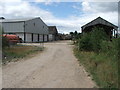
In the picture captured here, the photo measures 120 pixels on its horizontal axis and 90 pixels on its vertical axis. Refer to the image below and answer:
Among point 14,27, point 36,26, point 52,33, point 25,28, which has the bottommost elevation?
point 52,33

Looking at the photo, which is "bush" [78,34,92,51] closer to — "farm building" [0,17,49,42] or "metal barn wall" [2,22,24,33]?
"farm building" [0,17,49,42]

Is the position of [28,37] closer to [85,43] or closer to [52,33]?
[52,33]

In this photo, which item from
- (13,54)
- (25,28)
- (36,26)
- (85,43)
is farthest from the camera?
(36,26)

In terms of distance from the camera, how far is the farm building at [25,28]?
44.9m

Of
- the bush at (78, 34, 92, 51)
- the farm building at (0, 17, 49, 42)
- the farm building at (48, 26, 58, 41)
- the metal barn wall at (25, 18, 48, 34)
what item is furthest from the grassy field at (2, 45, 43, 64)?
the farm building at (48, 26, 58, 41)

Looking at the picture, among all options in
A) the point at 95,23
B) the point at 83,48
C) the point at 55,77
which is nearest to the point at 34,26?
the point at 95,23

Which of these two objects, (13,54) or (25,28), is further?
(25,28)

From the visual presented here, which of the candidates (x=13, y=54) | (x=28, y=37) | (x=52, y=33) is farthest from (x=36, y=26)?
(x=13, y=54)

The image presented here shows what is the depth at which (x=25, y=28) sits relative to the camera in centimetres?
4506

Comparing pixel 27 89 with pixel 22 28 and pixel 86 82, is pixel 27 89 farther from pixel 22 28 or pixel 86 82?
pixel 22 28

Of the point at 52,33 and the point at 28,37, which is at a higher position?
the point at 52,33

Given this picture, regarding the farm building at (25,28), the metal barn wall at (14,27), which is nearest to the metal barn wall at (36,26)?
the farm building at (25,28)

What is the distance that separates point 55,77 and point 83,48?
1137cm

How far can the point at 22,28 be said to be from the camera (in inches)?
1762
